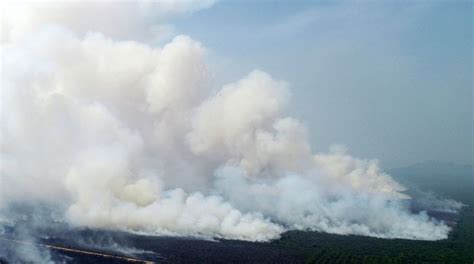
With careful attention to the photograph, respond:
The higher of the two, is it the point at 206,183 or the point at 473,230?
the point at 206,183

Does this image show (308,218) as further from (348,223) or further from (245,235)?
(245,235)

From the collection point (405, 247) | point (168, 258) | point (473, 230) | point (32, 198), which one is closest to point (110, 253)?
point (168, 258)

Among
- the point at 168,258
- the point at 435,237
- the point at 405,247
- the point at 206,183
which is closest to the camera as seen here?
the point at 168,258

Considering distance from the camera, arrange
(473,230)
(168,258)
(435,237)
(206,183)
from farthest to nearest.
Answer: (206,183) → (473,230) → (435,237) → (168,258)

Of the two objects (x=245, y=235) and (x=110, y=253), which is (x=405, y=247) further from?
(x=110, y=253)

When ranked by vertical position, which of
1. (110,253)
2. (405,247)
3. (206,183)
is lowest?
(110,253)

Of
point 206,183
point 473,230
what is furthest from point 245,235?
point 473,230

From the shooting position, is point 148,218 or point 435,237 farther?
point 435,237

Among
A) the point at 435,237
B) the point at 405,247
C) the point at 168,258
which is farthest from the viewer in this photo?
the point at 435,237

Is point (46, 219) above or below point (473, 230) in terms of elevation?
below
